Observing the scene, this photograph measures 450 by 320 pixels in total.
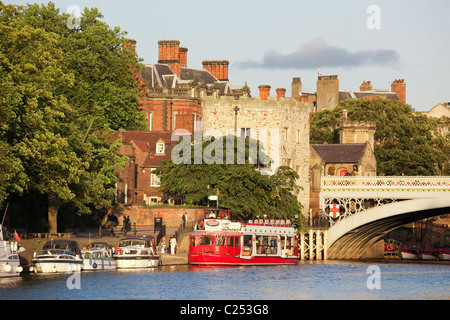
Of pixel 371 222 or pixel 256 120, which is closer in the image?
pixel 371 222

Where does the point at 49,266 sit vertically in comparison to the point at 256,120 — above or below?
below

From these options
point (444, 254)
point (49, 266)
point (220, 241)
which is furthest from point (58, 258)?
point (444, 254)

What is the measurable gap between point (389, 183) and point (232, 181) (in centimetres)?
1430

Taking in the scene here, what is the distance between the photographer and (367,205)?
95.1 meters

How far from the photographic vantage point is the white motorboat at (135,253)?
2721 inches

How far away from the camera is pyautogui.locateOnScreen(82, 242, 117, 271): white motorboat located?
66.2m

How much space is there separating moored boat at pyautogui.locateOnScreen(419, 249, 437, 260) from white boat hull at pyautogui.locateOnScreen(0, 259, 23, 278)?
2315 inches

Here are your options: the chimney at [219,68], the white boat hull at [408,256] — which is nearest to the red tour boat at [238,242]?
the white boat hull at [408,256]

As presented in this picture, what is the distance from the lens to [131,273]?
66375 millimetres

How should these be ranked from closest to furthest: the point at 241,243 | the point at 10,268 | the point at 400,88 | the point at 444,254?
the point at 10,268 < the point at 241,243 < the point at 444,254 < the point at 400,88

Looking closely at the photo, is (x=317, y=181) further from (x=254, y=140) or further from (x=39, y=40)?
(x=39, y=40)

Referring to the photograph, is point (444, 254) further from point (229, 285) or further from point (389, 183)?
point (229, 285)

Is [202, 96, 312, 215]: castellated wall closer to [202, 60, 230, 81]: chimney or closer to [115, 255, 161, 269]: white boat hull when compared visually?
[115, 255, 161, 269]: white boat hull
